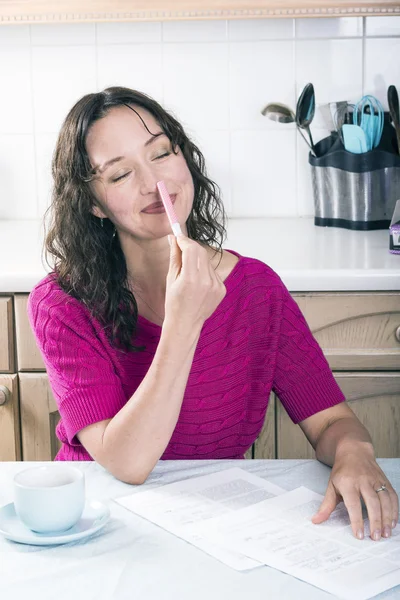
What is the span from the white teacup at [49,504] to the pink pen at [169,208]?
0.41 m

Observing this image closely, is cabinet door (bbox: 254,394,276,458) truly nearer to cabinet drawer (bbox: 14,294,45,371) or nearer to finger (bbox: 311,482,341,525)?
cabinet drawer (bbox: 14,294,45,371)

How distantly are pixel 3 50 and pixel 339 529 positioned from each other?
1.95 meters

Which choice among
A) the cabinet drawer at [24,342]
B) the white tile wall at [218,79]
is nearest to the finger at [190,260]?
the cabinet drawer at [24,342]

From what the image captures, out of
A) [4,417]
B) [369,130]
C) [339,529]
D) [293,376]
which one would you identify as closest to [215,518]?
[339,529]

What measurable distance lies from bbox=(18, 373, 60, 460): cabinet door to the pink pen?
2.55 feet

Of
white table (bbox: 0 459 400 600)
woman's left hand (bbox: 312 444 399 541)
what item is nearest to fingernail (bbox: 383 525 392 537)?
woman's left hand (bbox: 312 444 399 541)

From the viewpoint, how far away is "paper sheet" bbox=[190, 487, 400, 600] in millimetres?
825

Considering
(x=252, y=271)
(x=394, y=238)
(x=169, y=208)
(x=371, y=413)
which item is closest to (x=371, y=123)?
(x=394, y=238)

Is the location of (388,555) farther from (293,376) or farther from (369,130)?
(369,130)

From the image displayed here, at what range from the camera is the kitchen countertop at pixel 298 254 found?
1824 millimetres

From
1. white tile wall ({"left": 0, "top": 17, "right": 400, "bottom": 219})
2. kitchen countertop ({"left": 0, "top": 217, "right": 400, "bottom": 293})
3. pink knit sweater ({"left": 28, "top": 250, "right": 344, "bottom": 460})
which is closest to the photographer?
pink knit sweater ({"left": 28, "top": 250, "right": 344, "bottom": 460})

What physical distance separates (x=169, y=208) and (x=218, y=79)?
4.39 ft

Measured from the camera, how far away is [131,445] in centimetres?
113

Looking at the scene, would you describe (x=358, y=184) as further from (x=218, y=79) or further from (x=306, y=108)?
(x=218, y=79)
